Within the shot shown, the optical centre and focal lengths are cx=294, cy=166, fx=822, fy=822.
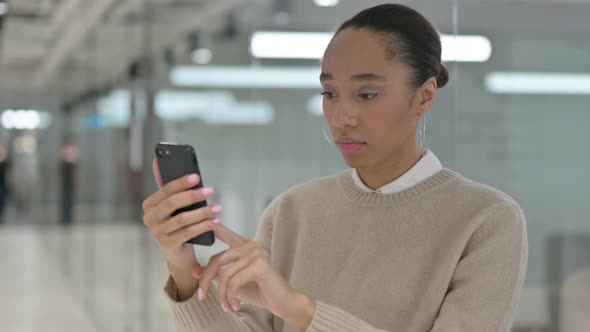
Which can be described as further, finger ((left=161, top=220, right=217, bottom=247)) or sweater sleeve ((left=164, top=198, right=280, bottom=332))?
sweater sleeve ((left=164, top=198, right=280, bottom=332))

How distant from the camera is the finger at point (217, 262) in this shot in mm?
1338

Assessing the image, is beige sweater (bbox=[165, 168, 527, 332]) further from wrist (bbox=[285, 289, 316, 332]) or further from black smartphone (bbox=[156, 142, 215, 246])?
black smartphone (bbox=[156, 142, 215, 246])

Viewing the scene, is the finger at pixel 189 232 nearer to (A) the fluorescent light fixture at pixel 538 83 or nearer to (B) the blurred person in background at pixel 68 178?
(A) the fluorescent light fixture at pixel 538 83

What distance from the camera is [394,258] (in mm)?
1564

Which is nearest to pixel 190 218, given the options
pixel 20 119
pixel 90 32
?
pixel 90 32

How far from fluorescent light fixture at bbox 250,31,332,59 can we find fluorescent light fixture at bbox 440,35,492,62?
1.81 ft

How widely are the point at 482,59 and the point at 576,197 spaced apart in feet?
1.42

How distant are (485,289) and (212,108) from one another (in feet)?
9.37

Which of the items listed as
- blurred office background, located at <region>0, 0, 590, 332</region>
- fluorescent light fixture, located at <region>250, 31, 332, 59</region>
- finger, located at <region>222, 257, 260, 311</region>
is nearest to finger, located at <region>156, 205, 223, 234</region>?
finger, located at <region>222, 257, 260, 311</region>

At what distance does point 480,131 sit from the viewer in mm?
2053

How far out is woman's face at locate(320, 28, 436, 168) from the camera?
1.48 m

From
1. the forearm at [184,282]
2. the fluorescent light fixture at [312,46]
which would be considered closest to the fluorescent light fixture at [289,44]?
the fluorescent light fixture at [312,46]

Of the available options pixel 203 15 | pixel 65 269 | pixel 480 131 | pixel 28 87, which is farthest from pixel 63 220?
pixel 480 131

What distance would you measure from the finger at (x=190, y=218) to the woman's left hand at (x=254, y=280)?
0.03 m
